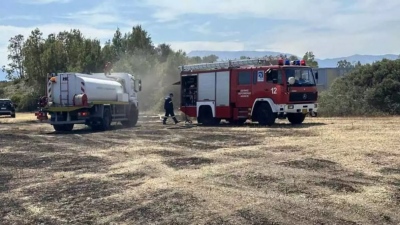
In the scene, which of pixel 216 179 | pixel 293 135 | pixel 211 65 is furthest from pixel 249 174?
pixel 211 65

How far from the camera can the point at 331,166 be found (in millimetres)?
12133

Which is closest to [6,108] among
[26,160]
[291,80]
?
[291,80]

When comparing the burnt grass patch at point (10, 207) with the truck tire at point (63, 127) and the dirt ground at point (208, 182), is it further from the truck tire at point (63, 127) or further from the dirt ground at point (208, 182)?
the truck tire at point (63, 127)

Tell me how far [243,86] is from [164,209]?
691 inches

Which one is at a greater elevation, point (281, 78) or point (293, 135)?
point (281, 78)

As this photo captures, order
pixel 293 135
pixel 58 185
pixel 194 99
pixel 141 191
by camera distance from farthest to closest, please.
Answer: pixel 194 99 → pixel 293 135 → pixel 58 185 → pixel 141 191

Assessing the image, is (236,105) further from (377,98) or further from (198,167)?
(198,167)

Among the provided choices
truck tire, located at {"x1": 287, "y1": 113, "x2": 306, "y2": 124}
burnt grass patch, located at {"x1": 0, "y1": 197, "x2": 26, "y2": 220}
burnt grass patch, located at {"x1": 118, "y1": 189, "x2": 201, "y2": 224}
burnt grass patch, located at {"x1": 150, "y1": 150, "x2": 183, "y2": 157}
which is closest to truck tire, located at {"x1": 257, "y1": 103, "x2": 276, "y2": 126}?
truck tire, located at {"x1": 287, "y1": 113, "x2": 306, "y2": 124}

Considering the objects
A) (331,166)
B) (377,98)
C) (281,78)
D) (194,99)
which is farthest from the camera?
(377,98)

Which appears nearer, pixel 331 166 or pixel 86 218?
pixel 86 218

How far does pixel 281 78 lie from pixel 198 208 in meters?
Result: 16.4

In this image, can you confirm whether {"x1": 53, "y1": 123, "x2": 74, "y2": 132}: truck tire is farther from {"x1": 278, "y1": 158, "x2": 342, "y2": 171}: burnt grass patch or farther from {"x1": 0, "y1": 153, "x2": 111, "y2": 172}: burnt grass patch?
{"x1": 278, "y1": 158, "x2": 342, "y2": 171}: burnt grass patch

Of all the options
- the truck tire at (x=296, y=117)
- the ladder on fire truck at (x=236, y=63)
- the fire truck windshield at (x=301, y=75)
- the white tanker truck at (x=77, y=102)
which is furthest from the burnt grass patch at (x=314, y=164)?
the white tanker truck at (x=77, y=102)

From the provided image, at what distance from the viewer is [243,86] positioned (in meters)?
25.7
